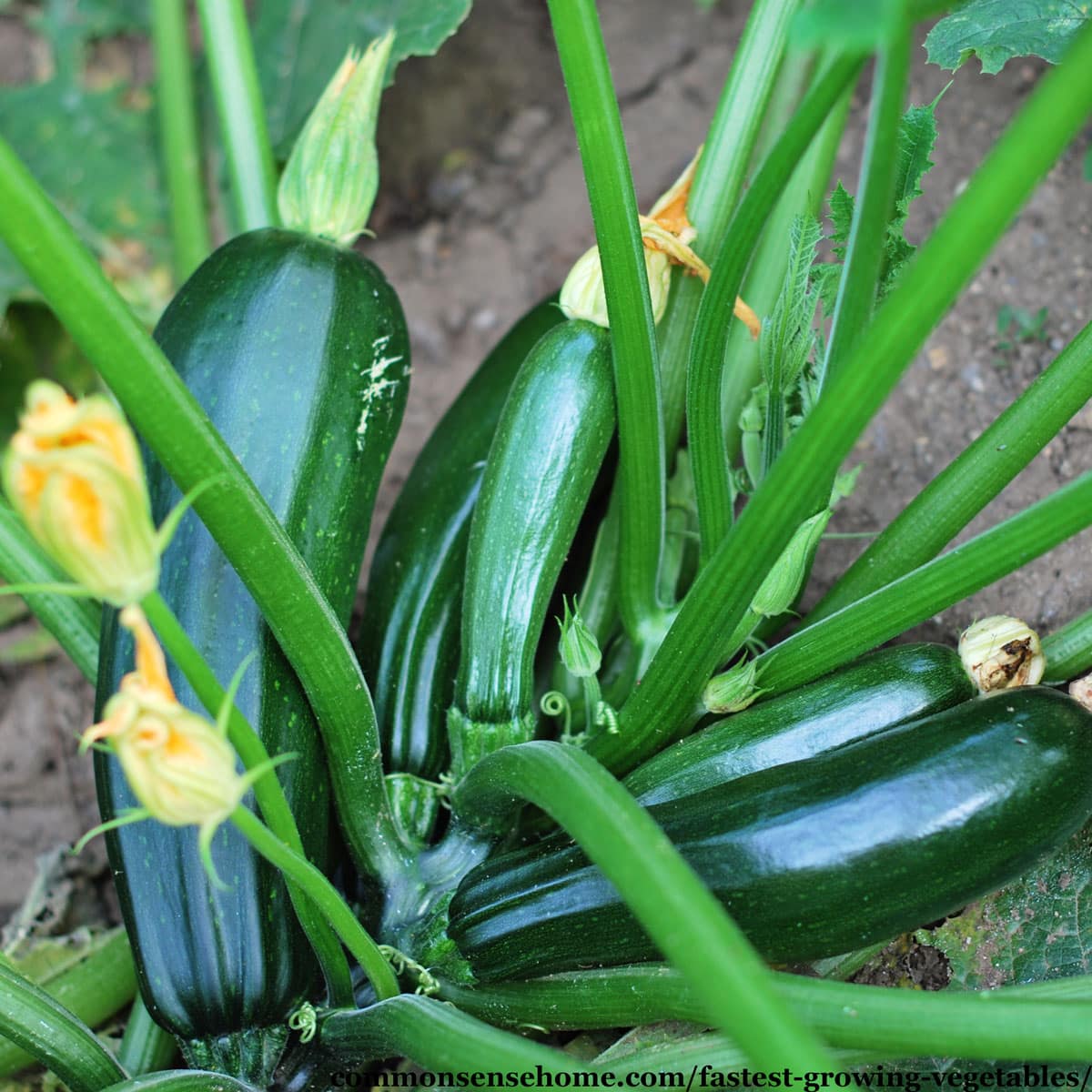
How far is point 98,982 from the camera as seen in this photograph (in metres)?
1.69

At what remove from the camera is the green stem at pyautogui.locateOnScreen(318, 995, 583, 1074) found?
108 cm

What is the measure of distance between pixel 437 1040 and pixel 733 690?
0.51 meters

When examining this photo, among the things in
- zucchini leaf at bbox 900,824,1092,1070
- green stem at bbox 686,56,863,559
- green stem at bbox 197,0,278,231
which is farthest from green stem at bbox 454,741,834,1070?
green stem at bbox 197,0,278,231

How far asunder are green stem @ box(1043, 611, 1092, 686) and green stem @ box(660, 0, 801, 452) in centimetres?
59

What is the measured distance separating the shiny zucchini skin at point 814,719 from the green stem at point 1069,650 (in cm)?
14

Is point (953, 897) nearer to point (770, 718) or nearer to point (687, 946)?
point (770, 718)

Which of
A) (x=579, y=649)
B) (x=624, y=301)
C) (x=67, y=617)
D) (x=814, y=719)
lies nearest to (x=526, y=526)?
(x=579, y=649)

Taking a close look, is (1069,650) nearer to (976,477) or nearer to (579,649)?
(976,477)

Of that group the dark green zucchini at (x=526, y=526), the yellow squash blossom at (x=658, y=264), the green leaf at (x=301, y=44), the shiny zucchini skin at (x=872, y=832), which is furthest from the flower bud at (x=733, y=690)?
the green leaf at (x=301, y=44)

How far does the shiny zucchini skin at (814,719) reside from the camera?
137cm

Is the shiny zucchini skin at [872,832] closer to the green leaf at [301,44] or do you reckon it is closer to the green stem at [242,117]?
the green stem at [242,117]

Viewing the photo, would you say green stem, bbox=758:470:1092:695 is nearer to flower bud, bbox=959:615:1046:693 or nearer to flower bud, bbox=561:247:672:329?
flower bud, bbox=959:615:1046:693

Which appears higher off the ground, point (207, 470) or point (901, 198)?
point (901, 198)

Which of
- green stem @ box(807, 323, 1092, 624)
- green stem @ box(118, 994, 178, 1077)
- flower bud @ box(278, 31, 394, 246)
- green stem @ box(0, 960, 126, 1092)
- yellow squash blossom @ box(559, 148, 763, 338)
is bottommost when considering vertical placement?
green stem @ box(0, 960, 126, 1092)
